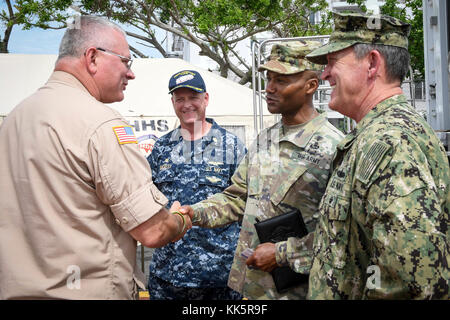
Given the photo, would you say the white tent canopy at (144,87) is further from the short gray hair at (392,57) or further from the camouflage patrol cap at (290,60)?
the short gray hair at (392,57)

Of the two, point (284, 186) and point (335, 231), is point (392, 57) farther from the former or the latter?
point (284, 186)

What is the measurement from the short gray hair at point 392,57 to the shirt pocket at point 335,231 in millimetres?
530

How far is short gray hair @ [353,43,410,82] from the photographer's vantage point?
1.80 meters

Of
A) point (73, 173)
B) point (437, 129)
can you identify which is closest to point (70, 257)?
point (73, 173)

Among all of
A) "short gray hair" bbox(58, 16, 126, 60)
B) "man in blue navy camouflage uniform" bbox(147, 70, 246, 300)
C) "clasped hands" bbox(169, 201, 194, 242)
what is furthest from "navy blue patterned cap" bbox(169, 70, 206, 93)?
"short gray hair" bbox(58, 16, 126, 60)

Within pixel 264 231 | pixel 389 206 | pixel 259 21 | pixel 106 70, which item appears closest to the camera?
pixel 389 206

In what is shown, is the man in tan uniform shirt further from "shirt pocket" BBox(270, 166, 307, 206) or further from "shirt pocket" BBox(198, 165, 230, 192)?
"shirt pocket" BBox(198, 165, 230, 192)

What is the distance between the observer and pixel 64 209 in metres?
1.82

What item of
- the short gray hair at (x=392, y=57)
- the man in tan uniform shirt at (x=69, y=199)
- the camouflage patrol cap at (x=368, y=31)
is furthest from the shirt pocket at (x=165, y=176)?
the short gray hair at (x=392, y=57)

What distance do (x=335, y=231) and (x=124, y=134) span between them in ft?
2.99

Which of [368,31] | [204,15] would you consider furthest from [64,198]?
[204,15]
